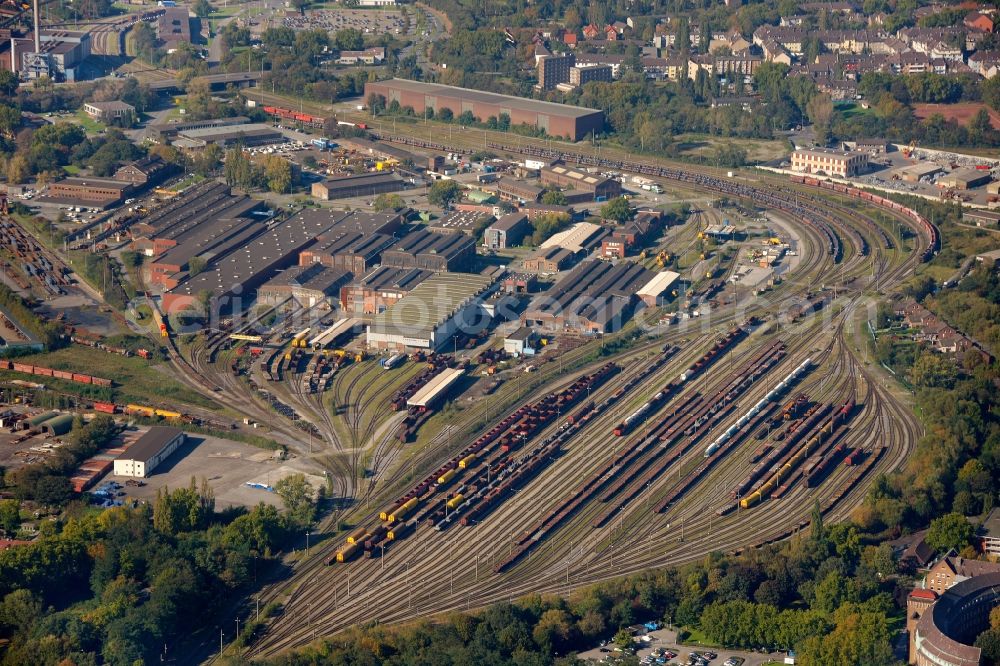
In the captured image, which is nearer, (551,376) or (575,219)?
(551,376)

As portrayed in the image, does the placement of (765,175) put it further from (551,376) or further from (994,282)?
(551,376)

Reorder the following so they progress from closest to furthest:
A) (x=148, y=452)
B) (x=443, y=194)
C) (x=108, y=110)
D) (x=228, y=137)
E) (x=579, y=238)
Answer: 1. (x=148, y=452)
2. (x=579, y=238)
3. (x=443, y=194)
4. (x=228, y=137)
5. (x=108, y=110)

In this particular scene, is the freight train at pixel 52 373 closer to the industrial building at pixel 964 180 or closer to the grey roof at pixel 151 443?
the grey roof at pixel 151 443

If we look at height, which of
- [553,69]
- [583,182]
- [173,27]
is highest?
[173,27]

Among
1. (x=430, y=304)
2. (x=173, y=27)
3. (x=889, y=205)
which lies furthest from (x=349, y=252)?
(x=173, y=27)

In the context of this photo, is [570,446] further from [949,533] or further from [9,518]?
[9,518]

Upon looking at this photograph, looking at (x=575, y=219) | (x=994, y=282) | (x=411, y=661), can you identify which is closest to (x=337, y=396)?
(x=411, y=661)

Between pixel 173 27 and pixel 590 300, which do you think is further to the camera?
pixel 173 27
